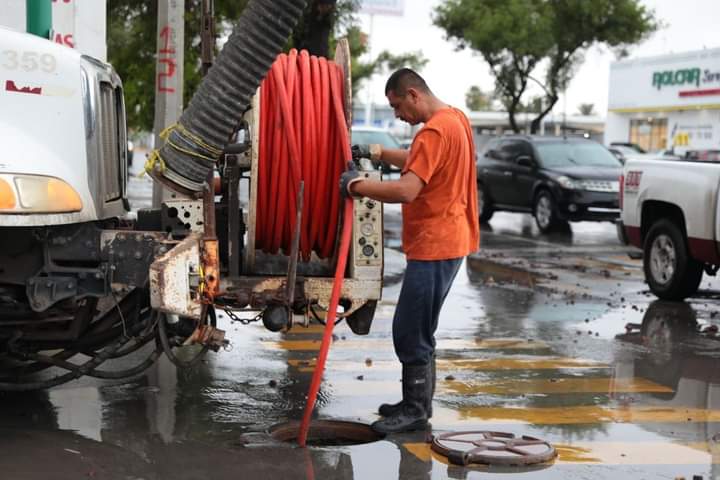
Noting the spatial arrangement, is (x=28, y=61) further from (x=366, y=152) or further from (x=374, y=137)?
(x=374, y=137)

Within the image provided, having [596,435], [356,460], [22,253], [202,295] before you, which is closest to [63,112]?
[22,253]

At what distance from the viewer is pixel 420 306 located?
6.70 m

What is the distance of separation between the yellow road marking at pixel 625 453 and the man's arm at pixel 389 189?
1408mm

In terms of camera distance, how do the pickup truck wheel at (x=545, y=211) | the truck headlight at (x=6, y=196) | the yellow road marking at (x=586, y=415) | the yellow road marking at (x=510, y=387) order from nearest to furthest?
1. the truck headlight at (x=6, y=196)
2. the yellow road marking at (x=586, y=415)
3. the yellow road marking at (x=510, y=387)
4. the pickup truck wheel at (x=545, y=211)

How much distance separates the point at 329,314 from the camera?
20.7ft

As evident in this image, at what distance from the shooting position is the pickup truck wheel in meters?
21.3

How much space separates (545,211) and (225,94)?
16.1 meters

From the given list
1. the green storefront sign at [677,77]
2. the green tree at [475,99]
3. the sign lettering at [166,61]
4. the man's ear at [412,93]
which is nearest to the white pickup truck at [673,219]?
the sign lettering at [166,61]

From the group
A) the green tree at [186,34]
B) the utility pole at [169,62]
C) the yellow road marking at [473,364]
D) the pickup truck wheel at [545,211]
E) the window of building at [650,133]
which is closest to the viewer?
the yellow road marking at [473,364]

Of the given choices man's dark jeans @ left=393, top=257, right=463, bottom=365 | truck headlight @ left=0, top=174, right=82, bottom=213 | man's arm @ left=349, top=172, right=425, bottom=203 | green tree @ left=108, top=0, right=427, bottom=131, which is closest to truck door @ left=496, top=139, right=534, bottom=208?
green tree @ left=108, top=0, right=427, bottom=131

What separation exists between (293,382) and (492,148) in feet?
55.4

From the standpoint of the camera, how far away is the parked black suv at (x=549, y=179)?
20.8 meters

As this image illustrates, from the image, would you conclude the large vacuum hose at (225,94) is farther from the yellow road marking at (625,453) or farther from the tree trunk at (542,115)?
the tree trunk at (542,115)

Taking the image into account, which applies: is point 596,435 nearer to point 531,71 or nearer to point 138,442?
point 138,442
